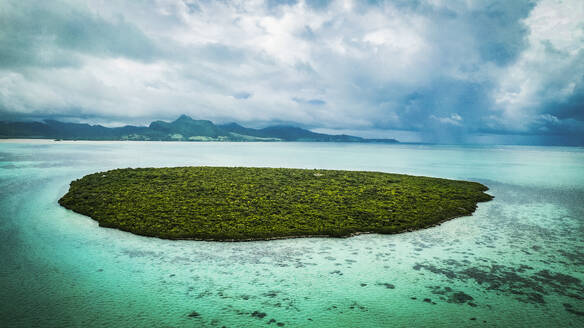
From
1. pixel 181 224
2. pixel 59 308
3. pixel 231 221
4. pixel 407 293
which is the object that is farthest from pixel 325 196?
pixel 59 308

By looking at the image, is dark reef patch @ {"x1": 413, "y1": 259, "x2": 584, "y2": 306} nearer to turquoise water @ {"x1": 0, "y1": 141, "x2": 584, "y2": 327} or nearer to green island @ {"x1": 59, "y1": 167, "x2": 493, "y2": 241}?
turquoise water @ {"x1": 0, "y1": 141, "x2": 584, "y2": 327}

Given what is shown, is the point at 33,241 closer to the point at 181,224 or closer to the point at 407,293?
the point at 181,224

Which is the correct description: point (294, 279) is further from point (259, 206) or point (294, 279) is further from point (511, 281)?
point (259, 206)

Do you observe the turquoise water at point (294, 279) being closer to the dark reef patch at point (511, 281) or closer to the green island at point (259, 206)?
the dark reef patch at point (511, 281)

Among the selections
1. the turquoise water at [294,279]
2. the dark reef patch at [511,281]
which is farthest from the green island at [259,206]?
the dark reef patch at [511,281]

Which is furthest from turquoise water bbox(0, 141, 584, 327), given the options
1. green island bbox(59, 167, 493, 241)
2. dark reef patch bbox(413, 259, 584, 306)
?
green island bbox(59, 167, 493, 241)

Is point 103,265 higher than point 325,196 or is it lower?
lower

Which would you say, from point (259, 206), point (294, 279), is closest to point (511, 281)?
point (294, 279)

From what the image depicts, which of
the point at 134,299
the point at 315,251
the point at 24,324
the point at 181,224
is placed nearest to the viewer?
the point at 24,324
